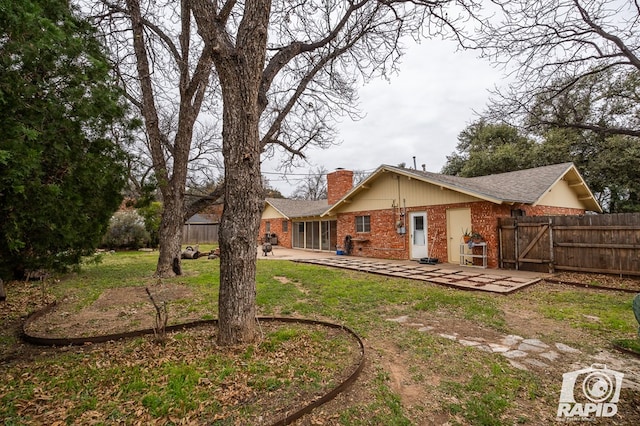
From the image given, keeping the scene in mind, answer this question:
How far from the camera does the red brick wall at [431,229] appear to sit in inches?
391

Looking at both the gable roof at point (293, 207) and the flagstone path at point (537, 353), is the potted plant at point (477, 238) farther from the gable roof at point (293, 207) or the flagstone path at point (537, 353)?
the gable roof at point (293, 207)

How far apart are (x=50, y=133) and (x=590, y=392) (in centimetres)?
546

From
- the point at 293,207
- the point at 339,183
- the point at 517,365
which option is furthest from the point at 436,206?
the point at 293,207

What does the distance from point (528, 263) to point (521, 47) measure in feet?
→ 19.7

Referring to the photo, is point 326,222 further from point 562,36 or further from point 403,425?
point 403,425

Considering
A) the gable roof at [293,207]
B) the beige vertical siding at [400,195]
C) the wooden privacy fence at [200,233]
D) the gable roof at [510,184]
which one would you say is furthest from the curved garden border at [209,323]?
the wooden privacy fence at [200,233]

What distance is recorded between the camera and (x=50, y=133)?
9.07 ft

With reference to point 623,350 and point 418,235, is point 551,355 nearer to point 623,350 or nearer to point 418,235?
point 623,350

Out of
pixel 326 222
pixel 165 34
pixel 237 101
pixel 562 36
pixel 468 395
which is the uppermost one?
pixel 165 34

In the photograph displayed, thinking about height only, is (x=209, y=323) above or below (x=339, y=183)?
below

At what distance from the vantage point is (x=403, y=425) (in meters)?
2.29

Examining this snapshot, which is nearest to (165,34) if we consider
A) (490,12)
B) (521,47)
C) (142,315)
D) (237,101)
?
(237,101)

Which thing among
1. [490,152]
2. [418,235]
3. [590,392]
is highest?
[490,152]

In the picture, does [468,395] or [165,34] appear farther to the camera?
[165,34]
